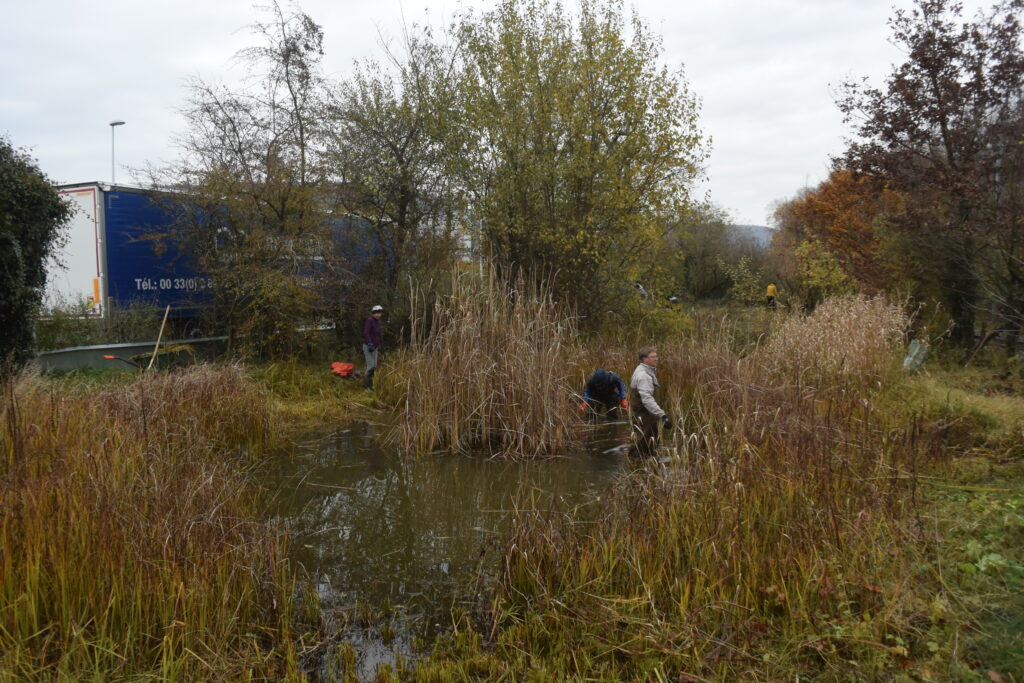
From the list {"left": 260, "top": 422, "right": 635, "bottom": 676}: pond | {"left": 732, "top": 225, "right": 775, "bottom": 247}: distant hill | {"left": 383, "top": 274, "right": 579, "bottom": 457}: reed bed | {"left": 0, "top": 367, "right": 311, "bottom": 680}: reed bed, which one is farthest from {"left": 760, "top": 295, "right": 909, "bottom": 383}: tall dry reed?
{"left": 732, "top": 225, "right": 775, "bottom": 247}: distant hill

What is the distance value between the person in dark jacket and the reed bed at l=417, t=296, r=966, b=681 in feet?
13.2

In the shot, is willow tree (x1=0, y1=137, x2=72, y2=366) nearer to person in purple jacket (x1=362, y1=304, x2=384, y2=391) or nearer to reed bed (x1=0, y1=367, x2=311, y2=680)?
person in purple jacket (x1=362, y1=304, x2=384, y2=391)

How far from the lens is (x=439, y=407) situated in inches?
321

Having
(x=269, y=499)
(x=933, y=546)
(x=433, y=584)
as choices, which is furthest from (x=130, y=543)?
(x=933, y=546)

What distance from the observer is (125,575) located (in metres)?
3.57

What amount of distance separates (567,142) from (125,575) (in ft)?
33.7

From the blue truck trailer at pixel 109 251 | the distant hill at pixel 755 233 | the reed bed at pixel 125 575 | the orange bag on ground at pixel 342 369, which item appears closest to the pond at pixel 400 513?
the reed bed at pixel 125 575

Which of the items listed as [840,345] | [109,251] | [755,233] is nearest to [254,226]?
[109,251]

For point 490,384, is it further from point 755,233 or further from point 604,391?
point 755,233

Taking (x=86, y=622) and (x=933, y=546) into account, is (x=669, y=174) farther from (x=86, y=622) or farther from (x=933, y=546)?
(x=86, y=622)

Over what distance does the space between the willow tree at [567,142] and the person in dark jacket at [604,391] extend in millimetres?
3366

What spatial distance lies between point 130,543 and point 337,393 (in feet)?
25.4

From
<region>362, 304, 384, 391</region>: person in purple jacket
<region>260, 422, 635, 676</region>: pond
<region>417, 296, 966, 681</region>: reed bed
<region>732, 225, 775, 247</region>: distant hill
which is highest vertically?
<region>732, 225, 775, 247</region>: distant hill

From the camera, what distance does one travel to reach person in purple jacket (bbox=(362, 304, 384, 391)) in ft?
38.1
